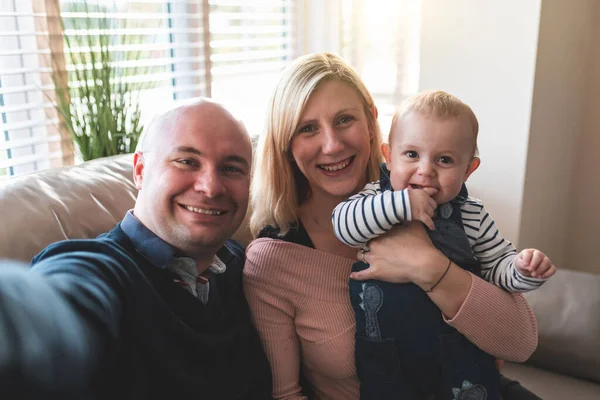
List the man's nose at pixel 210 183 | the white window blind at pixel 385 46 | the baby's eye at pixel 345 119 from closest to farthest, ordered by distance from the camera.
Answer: the man's nose at pixel 210 183 < the baby's eye at pixel 345 119 < the white window blind at pixel 385 46

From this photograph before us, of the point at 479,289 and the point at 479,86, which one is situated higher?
the point at 479,86

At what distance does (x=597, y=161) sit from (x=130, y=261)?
8.59 feet

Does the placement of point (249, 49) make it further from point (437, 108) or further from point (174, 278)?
point (174, 278)

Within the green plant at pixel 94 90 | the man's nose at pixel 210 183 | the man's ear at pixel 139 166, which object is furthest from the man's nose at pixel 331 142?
the green plant at pixel 94 90

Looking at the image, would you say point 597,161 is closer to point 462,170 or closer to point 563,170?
point 563,170

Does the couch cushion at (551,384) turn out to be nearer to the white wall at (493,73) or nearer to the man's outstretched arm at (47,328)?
the white wall at (493,73)

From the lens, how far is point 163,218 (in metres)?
1.23

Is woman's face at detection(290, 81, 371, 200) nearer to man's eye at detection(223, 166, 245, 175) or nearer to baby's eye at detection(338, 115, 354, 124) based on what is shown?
baby's eye at detection(338, 115, 354, 124)

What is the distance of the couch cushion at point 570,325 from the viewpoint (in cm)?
191

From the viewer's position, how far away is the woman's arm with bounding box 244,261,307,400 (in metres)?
1.46

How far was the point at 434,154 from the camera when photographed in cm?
131

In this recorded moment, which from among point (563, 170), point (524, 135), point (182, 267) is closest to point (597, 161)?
point (563, 170)

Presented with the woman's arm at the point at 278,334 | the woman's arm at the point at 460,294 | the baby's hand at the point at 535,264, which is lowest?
the woman's arm at the point at 278,334

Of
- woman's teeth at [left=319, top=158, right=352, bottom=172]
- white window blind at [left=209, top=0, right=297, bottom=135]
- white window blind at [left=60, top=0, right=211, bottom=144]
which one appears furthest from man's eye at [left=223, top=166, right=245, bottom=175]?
white window blind at [left=209, top=0, right=297, bottom=135]
